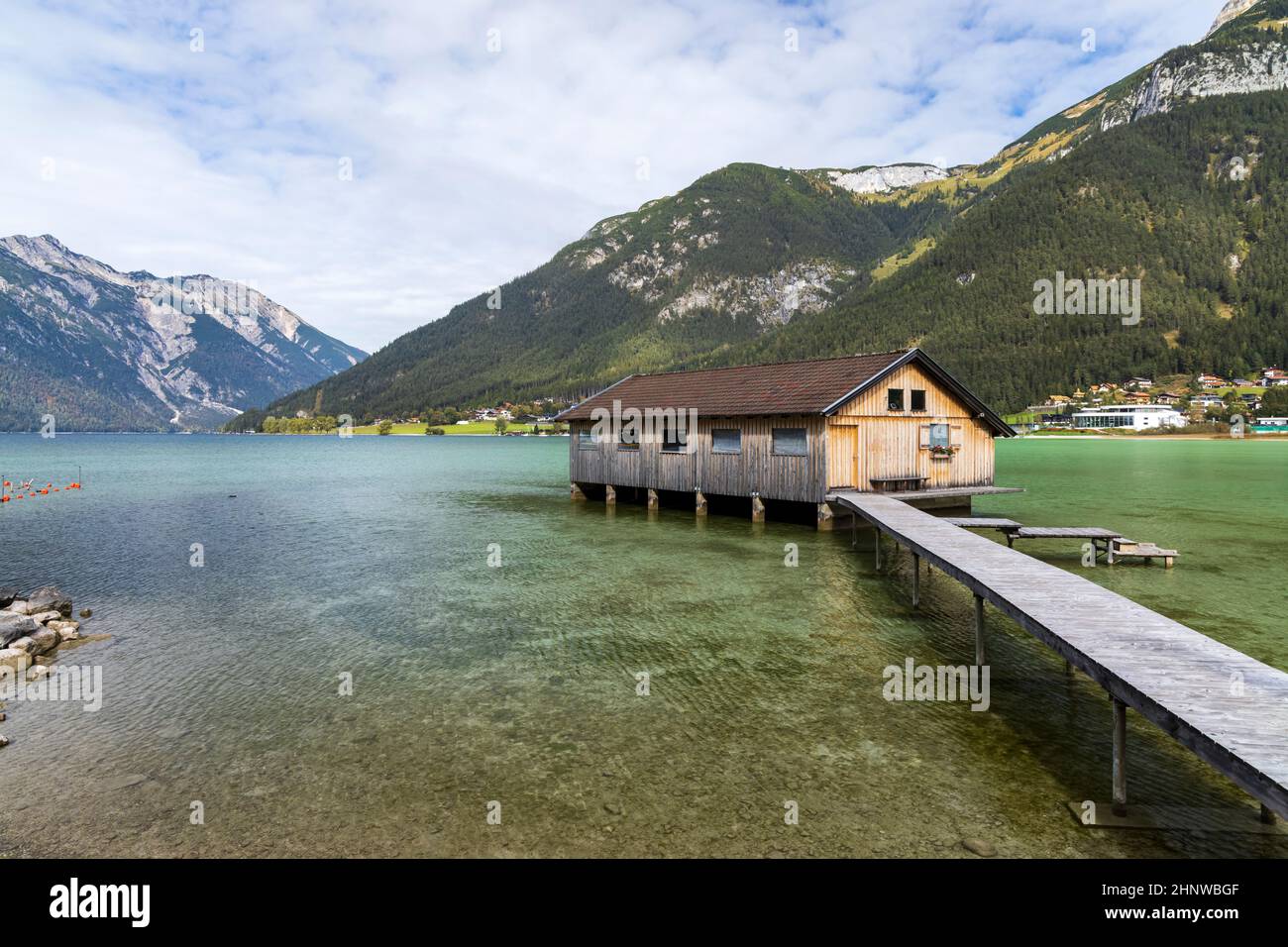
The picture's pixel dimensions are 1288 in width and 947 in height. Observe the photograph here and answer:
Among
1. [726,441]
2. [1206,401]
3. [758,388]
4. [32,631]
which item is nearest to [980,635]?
[32,631]

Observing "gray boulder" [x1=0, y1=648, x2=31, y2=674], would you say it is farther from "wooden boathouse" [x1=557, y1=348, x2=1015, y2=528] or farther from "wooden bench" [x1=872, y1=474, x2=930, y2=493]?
"wooden bench" [x1=872, y1=474, x2=930, y2=493]

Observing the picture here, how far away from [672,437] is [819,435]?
8762 millimetres

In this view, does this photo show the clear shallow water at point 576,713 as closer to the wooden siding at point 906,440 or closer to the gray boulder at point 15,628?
the gray boulder at point 15,628

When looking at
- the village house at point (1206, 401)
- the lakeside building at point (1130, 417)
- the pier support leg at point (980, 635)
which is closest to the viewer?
the pier support leg at point (980, 635)

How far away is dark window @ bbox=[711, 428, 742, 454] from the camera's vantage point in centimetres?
3084

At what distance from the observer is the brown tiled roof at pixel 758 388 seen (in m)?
28.0

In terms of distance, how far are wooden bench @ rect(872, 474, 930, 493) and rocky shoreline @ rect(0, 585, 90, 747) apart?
26778 mm

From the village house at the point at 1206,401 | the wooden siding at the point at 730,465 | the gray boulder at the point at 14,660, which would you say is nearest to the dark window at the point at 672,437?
the wooden siding at the point at 730,465

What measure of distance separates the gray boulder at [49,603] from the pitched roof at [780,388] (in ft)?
77.2

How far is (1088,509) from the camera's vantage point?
36.3 metres

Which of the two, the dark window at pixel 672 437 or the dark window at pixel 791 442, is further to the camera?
the dark window at pixel 672 437

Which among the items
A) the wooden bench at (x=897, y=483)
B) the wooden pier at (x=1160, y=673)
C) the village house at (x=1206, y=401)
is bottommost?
the wooden pier at (x=1160, y=673)
